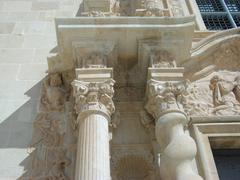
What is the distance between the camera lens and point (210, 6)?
35.7 feet

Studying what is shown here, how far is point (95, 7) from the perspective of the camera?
9391mm

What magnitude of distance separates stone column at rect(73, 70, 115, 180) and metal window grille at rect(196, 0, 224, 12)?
5334 mm

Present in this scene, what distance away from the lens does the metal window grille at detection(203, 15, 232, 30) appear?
10.0m

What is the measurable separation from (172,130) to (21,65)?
3811mm

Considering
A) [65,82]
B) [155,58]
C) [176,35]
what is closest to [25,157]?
[65,82]

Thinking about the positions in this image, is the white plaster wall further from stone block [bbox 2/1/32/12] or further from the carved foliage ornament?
the carved foliage ornament

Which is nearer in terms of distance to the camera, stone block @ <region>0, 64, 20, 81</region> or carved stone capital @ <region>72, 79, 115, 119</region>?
carved stone capital @ <region>72, 79, 115, 119</region>

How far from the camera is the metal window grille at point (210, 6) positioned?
1073 cm

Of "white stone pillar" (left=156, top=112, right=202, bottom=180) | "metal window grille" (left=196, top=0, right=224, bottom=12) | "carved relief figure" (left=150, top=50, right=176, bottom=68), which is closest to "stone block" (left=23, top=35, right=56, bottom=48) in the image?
"carved relief figure" (left=150, top=50, right=176, bottom=68)

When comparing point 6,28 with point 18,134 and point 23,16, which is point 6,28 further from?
point 18,134

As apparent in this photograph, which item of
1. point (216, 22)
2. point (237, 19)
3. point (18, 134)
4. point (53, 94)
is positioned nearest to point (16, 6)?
point (53, 94)

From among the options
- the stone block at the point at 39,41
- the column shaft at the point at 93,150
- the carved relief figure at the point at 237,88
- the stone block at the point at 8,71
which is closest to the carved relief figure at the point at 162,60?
the carved relief figure at the point at 237,88

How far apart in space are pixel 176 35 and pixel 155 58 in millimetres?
614

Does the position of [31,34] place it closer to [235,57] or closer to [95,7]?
[95,7]
